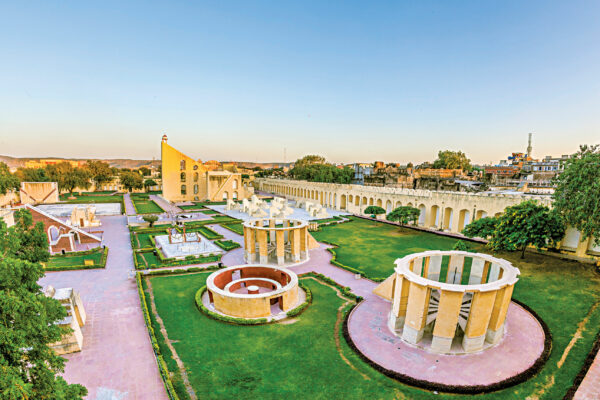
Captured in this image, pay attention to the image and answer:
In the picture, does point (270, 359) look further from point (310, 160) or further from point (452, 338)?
point (310, 160)

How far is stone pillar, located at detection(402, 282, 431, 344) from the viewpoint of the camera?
13.9 meters

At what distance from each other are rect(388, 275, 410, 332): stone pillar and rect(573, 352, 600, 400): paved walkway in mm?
6623

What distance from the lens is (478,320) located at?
1342 centimetres

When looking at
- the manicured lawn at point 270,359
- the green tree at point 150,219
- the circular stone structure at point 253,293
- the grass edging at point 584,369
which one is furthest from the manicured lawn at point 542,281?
the green tree at point 150,219

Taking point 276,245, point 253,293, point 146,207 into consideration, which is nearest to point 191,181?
point 146,207

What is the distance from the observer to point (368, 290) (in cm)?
2033

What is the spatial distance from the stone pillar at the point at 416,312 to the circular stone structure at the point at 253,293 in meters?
6.70

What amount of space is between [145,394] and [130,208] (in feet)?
162

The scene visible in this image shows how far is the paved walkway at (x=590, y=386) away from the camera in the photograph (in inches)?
433

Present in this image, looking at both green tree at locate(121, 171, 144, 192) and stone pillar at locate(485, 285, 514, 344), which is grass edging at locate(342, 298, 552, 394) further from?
green tree at locate(121, 171, 144, 192)

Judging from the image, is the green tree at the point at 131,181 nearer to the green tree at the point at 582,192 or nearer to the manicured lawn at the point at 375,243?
the manicured lawn at the point at 375,243

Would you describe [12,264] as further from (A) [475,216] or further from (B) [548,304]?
(A) [475,216]

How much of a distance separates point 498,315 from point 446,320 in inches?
106

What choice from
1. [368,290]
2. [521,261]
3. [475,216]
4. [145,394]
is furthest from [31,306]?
[475,216]
